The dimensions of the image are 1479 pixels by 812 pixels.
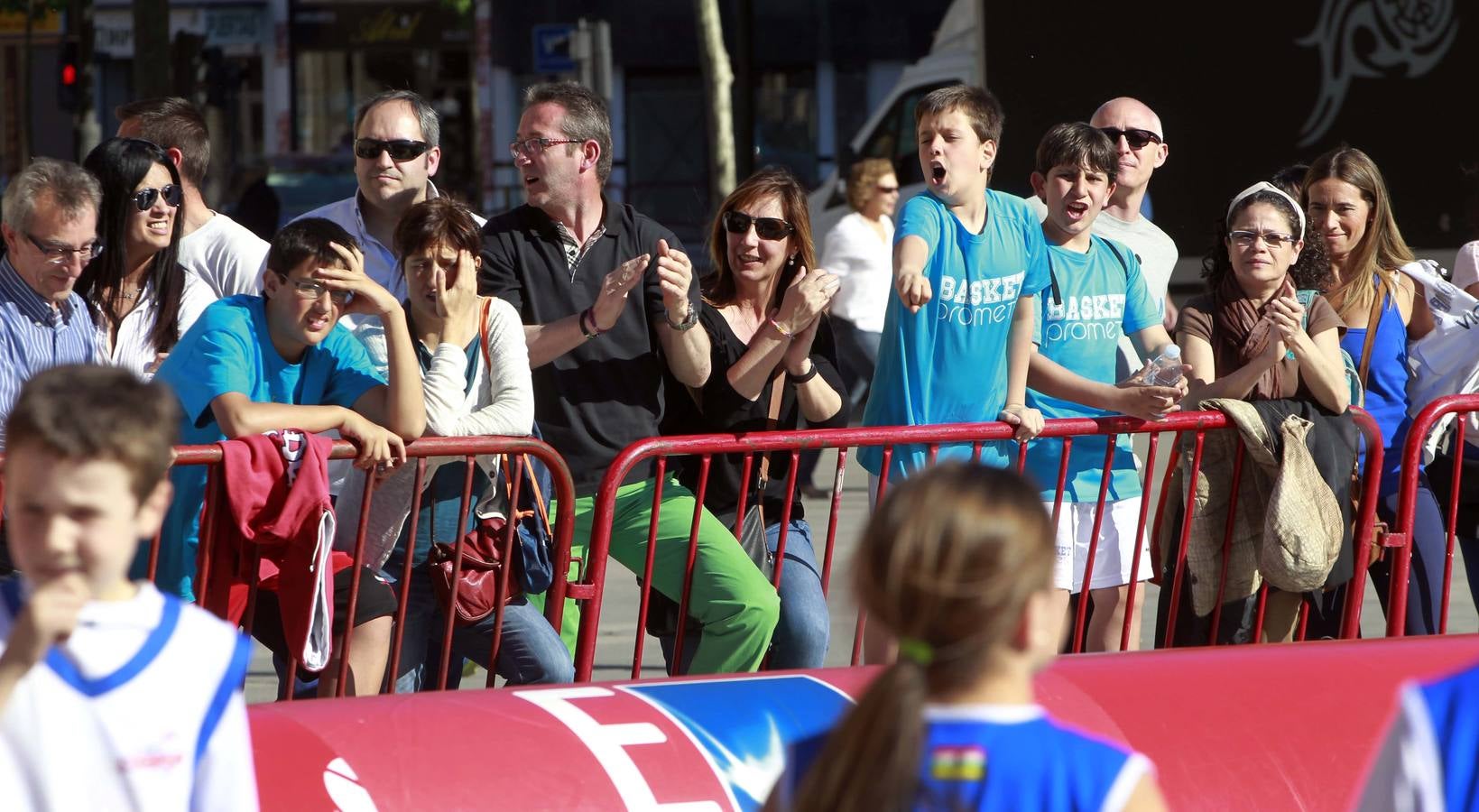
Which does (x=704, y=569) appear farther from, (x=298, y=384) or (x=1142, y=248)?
(x=1142, y=248)

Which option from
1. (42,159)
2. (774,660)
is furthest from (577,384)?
(42,159)

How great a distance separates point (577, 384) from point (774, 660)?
0.99m

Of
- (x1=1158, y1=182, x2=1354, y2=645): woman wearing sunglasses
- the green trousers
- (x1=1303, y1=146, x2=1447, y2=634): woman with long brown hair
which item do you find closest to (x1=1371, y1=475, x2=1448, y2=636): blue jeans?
(x1=1303, y1=146, x2=1447, y2=634): woman with long brown hair

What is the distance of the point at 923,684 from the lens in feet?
7.20

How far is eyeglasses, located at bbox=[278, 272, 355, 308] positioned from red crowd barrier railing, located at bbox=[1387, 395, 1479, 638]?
3.12 m

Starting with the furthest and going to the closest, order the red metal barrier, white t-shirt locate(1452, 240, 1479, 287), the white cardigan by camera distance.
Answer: white t-shirt locate(1452, 240, 1479, 287) → the white cardigan → the red metal barrier

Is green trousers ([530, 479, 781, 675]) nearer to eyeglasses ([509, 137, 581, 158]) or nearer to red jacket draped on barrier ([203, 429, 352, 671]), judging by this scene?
red jacket draped on barrier ([203, 429, 352, 671])

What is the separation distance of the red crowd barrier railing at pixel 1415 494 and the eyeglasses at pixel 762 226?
6.38 feet

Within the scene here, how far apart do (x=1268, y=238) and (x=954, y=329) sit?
3.30ft

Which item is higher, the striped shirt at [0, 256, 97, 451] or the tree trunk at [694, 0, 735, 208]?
the tree trunk at [694, 0, 735, 208]

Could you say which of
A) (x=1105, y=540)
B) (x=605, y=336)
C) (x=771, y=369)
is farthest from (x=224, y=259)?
(x=1105, y=540)

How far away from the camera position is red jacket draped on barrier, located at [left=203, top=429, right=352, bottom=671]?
14.6ft

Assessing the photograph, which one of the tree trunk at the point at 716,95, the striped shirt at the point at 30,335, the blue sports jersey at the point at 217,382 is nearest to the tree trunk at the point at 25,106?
the tree trunk at the point at 716,95

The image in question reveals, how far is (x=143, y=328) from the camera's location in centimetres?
526
